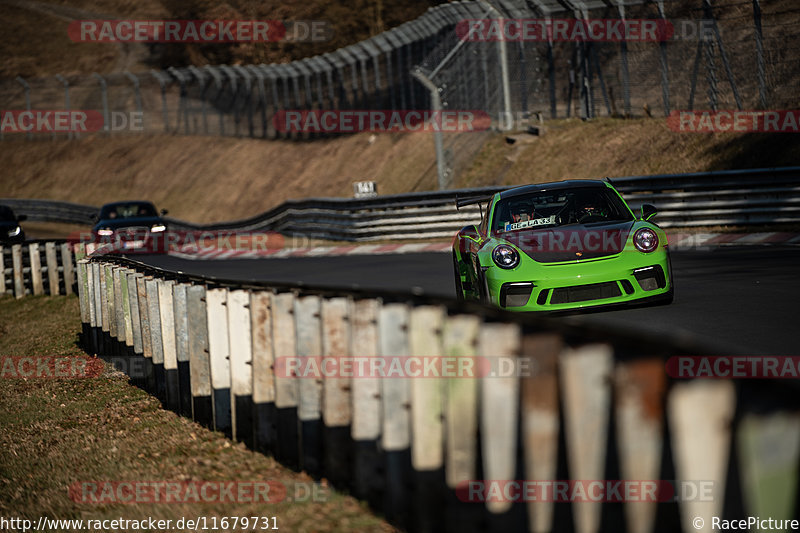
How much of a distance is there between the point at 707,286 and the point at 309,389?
762cm

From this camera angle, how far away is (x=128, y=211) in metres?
27.2

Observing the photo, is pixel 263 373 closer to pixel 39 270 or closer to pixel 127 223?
pixel 39 270

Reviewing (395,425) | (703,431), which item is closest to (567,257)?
(395,425)

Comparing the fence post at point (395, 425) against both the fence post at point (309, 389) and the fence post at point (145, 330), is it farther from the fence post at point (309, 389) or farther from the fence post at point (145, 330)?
the fence post at point (145, 330)

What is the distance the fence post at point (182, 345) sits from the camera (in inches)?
297

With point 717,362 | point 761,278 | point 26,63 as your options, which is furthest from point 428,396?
point 26,63

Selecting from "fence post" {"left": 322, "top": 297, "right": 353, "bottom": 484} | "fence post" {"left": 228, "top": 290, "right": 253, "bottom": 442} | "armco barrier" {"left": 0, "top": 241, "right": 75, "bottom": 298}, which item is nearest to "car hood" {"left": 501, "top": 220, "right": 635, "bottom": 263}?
"fence post" {"left": 228, "top": 290, "right": 253, "bottom": 442}

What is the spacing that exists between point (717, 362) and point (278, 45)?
71.2 m

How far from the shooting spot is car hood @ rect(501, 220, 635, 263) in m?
9.48

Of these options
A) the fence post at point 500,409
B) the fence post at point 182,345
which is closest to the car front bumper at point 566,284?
the fence post at point 182,345

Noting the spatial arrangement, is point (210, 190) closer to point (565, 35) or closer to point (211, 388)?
point (565, 35)

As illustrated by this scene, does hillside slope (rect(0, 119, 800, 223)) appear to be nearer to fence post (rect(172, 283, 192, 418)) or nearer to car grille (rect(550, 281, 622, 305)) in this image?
car grille (rect(550, 281, 622, 305))

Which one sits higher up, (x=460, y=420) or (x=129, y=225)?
(x=460, y=420)

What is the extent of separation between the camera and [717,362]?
9.74ft
